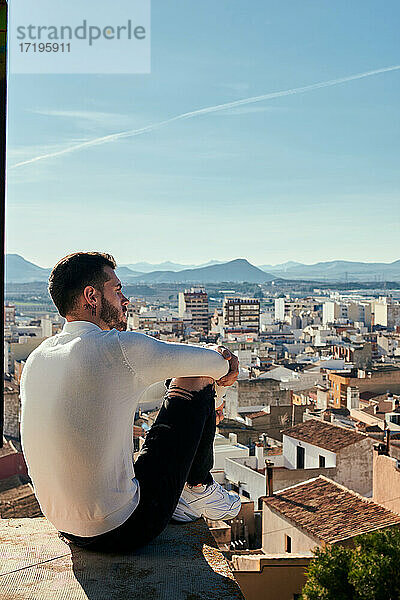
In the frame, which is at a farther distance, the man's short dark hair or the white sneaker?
the white sneaker

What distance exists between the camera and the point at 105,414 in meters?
1.01

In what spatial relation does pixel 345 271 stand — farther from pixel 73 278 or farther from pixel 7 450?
pixel 73 278

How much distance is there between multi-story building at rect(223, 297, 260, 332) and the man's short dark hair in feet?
120

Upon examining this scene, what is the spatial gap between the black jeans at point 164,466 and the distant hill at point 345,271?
105 meters

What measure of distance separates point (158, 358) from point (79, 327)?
0.13 metres

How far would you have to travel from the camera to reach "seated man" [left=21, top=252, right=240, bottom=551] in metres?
1.01

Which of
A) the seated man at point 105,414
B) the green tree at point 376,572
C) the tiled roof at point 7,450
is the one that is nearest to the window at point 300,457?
the tiled roof at point 7,450

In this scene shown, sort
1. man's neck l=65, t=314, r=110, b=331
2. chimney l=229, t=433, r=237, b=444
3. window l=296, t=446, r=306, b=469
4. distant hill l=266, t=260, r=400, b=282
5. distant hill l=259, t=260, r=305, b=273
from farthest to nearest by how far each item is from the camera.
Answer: distant hill l=259, t=260, r=305, b=273
distant hill l=266, t=260, r=400, b=282
chimney l=229, t=433, r=237, b=444
window l=296, t=446, r=306, b=469
man's neck l=65, t=314, r=110, b=331

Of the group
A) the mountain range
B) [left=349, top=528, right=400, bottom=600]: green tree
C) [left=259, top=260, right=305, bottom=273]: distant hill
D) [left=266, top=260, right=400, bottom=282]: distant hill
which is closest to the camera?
[left=349, top=528, right=400, bottom=600]: green tree

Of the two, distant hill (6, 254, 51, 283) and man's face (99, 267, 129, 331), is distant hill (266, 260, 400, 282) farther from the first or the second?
man's face (99, 267, 129, 331)

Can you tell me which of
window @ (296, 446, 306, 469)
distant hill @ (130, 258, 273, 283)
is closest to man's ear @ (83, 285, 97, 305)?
window @ (296, 446, 306, 469)

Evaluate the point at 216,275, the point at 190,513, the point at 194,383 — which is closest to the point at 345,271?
the point at 216,275

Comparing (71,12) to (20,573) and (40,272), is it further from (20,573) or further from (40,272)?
(40,272)

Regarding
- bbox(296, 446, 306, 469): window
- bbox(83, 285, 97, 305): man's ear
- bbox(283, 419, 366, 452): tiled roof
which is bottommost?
bbox(296, 446, 306, 469): window
